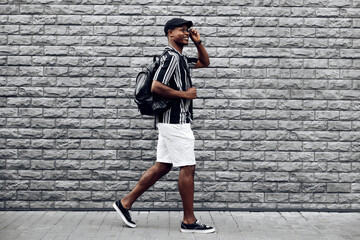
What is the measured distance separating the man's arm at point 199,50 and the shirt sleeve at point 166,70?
368mm

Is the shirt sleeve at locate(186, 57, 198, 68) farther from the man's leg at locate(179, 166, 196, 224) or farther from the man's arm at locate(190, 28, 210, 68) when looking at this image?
the man's leg at locate(179, 166, 196, 224)

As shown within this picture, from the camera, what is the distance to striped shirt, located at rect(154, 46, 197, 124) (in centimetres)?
561

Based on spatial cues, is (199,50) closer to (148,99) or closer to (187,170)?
(148,99)

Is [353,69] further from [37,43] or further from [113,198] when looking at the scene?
[37,43]

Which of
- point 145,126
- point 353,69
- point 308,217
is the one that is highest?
point 353,69

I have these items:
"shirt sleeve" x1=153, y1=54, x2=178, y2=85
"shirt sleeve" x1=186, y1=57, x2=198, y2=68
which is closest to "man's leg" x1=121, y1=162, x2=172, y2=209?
"shirt sleeve" x1=153, y1=54, x2=178, y2=85

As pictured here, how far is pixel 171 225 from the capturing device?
599 centimetres

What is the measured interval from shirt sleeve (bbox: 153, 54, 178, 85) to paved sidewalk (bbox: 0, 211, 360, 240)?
5.27 ft

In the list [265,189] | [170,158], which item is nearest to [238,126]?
[265,189]

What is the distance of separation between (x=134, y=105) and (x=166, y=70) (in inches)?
49.8

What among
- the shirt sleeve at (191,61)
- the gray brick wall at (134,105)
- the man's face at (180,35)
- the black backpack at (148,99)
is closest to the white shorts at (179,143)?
the black backpack at (148,99)

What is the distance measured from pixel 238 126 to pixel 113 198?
1819mm

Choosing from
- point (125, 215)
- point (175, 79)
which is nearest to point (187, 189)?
point (125, 215)

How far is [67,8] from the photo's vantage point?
6.73 meters
